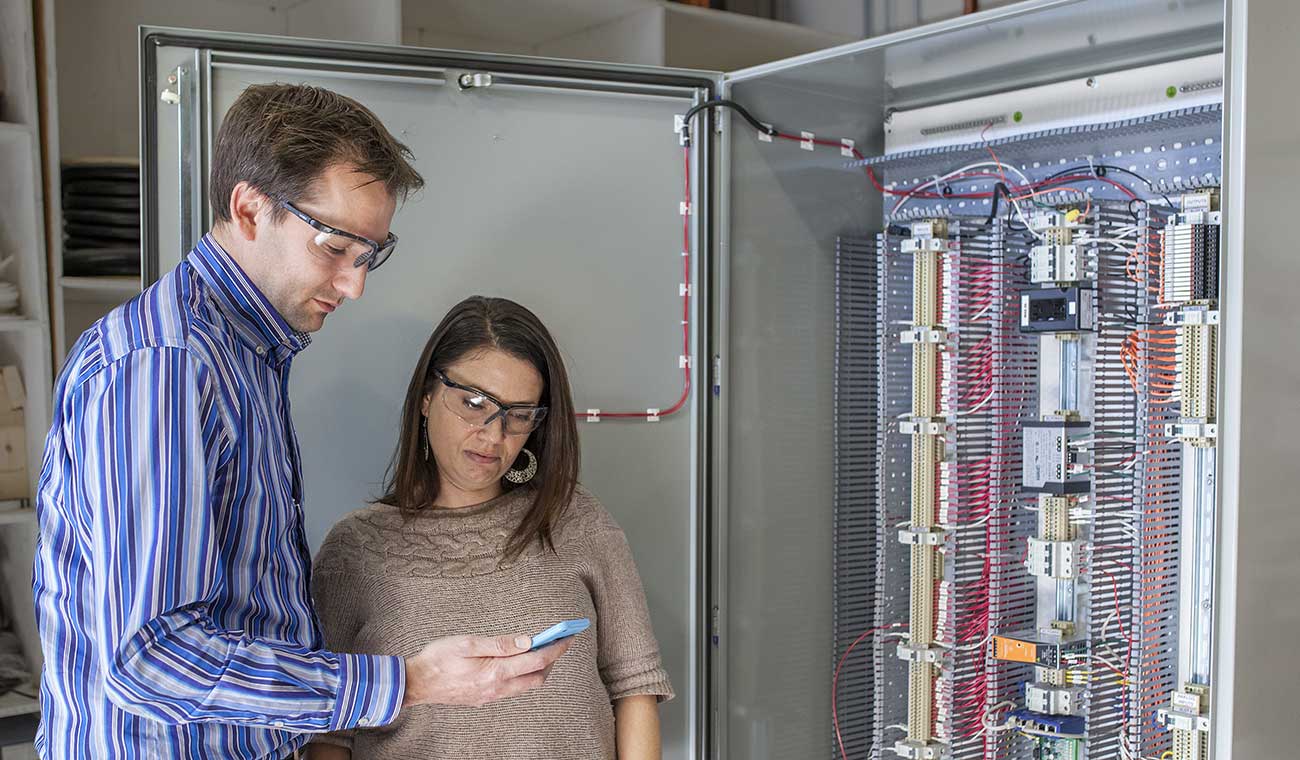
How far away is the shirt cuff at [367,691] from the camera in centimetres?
117

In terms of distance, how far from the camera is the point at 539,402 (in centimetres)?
177

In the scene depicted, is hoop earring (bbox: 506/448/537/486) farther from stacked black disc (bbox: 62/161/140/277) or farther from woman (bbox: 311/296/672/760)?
stacked black disc (bbox: 62/161/140/277)

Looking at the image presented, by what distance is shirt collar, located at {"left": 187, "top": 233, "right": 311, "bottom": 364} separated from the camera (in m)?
1.27

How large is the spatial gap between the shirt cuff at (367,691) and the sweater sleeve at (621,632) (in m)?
0.62

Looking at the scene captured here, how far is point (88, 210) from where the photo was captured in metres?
2.40

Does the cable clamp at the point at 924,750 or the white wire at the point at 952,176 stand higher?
the white wire at the point at 952,176

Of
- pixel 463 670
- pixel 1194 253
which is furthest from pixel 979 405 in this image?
pixel 463 670

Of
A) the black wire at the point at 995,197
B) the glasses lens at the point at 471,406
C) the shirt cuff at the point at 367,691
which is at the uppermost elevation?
the black wire at the point at 995,197

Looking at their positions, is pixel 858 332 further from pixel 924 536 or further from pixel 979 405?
pixel 924 536

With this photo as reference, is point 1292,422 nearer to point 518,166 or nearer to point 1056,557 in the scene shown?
point 1056,557

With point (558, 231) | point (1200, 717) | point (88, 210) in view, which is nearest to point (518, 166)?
point (558, 231)

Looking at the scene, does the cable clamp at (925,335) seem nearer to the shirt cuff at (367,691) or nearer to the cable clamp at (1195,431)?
the cable clamp at (1195,431)

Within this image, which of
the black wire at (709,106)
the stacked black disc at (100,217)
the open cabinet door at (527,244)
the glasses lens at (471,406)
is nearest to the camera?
the glasses lens at (471,406)

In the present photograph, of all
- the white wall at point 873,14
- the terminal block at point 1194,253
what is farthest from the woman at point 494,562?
the white wall at point 873,14
